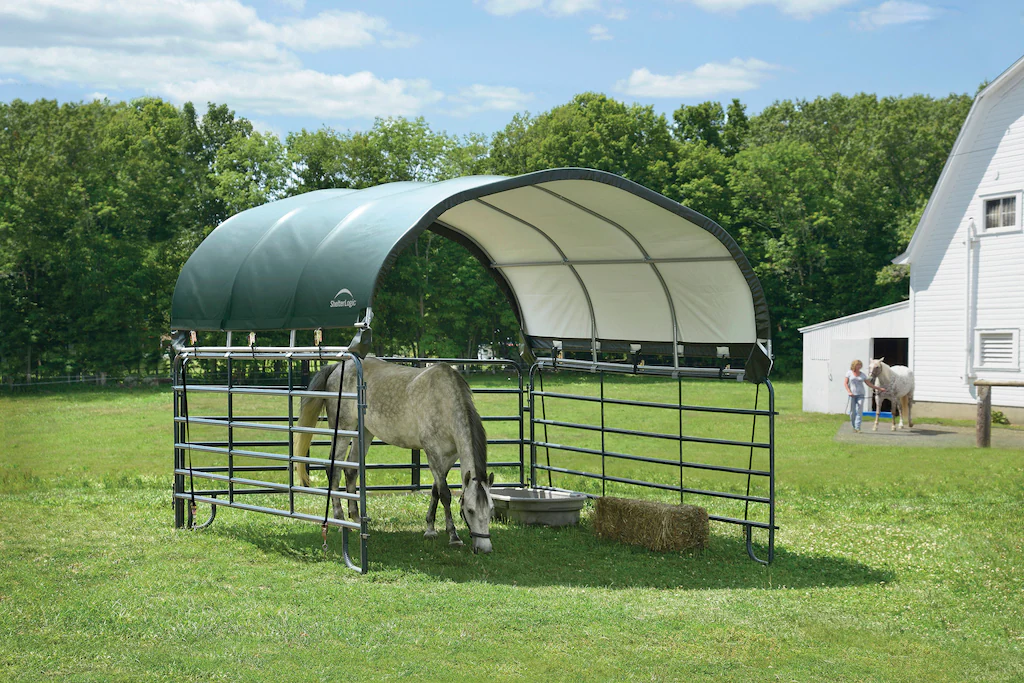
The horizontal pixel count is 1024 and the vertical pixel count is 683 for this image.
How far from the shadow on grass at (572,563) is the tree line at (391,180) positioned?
29.2 m

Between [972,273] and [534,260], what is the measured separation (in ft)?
55.9

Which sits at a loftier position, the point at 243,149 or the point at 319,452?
the point at 243,149

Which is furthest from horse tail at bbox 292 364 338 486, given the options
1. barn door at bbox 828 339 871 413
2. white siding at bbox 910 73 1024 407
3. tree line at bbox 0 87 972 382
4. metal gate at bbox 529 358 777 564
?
tree line at bbox 0 87 972 382

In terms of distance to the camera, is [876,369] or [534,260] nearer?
[534,260]

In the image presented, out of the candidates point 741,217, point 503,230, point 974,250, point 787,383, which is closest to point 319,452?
point 503,230

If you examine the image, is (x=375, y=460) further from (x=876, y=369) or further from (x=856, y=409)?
(x=876, y=369)

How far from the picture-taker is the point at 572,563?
9211mm

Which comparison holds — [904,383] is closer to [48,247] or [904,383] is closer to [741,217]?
[741,217]

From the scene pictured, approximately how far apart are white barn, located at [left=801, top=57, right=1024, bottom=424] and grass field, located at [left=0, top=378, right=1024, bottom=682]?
12.1m

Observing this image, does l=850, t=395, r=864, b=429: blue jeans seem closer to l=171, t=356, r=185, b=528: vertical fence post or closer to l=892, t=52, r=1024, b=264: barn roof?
l=892, t=52, r=1024, b=264: barn roof

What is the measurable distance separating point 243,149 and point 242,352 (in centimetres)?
3753

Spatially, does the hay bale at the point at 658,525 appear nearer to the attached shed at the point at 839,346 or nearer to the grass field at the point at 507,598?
the grass field at the point at 507,598

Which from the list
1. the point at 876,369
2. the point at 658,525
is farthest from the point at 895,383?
the point at 658,525

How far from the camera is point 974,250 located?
81.9 feet
